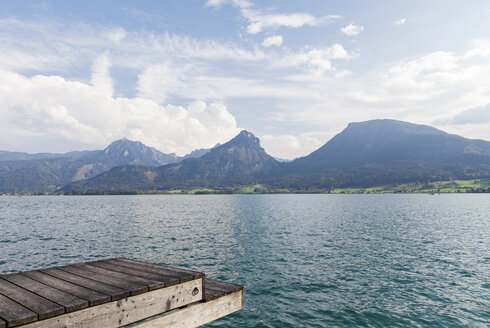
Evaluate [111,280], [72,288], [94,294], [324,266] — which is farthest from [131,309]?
[324,266]

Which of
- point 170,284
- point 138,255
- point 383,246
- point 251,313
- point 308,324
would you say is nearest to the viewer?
point 170,284

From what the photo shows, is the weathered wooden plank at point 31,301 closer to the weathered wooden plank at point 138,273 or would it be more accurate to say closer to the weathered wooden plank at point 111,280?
the weathered wooden plank at point 111,280

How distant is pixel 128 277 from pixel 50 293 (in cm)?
207

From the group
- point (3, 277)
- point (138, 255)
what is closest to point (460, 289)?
point (3, 277)

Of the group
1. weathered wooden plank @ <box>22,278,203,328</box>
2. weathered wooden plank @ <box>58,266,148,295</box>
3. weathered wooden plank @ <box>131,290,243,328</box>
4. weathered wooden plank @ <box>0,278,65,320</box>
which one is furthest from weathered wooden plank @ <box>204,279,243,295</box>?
weathered wooden plank @ <box>0,278,65,320</box>

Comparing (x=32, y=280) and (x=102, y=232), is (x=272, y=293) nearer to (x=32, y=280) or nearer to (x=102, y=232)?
(x=32, y=280)

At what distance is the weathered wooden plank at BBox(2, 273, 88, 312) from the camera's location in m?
6.88

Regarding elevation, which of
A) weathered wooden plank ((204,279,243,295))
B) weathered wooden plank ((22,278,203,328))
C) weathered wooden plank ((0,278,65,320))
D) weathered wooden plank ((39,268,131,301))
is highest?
weathered wooden plank ((0,278,65,320))

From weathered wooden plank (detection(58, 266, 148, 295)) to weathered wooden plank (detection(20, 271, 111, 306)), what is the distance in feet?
2.11

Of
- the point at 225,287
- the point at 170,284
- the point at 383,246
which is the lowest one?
the point at 383,246

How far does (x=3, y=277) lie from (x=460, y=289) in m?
32.3

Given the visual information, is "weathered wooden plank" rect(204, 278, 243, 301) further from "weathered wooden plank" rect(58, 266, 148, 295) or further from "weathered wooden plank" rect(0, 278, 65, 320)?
"weathered wooden plank" rect(0, 278, 65, 320)

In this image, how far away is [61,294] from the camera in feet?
25.0

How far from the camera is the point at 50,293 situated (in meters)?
7.71
